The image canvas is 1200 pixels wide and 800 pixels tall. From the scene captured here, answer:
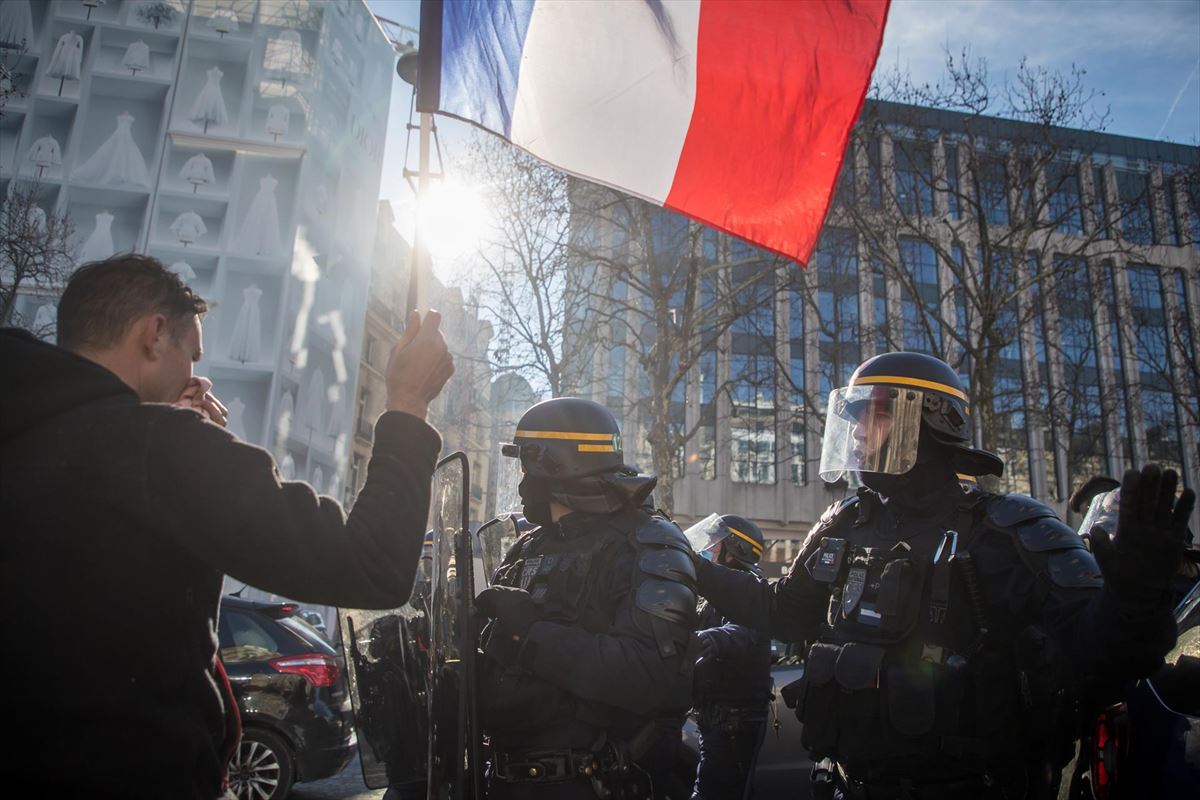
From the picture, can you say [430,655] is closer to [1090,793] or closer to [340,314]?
[1090,793]

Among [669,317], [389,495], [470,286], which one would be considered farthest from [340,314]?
[389,495]

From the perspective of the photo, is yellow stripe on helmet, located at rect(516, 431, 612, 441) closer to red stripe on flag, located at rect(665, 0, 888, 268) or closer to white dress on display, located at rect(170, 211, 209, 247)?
red stripe on flag, located at rect(665, 0, 888, 268)

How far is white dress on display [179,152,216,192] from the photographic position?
21.3 meters

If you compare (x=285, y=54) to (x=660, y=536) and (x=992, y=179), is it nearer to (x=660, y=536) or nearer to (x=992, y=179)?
(x=992, y=179)

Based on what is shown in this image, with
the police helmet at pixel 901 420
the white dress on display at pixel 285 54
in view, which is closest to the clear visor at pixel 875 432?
the police helmet at pixel 901 420

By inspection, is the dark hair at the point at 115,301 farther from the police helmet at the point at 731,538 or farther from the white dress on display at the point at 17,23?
the white dress on display at the point at 17,23

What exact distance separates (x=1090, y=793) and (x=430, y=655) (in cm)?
210

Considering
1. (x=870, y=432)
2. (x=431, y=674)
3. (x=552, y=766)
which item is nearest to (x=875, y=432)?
(x=870, y=432)

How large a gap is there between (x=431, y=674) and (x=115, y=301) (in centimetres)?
126

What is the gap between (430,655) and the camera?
2.38 meters

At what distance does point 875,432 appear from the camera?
120 inches

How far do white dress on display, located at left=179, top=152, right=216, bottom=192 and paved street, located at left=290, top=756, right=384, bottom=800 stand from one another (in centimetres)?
1761

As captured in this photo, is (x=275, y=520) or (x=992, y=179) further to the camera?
(x=992, y=179)

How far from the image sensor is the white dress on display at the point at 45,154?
20.0 m
